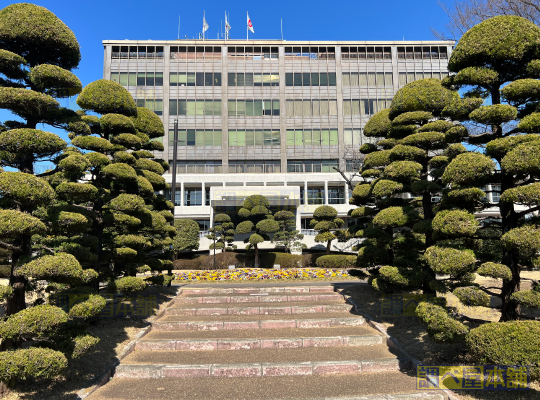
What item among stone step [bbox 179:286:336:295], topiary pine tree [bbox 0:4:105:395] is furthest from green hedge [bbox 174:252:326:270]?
topiary pine tree [bbox 0:4:105:395]

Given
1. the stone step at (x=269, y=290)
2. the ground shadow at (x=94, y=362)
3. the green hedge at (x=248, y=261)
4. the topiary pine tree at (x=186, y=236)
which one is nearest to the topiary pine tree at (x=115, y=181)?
the ground shadow at (x=94, y=362)

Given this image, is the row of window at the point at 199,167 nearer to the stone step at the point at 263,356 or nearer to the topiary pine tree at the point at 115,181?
the topiary pine tree at the point at 115,181

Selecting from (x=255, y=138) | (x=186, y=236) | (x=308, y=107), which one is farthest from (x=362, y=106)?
(x=186, y=236)

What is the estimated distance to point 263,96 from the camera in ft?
134

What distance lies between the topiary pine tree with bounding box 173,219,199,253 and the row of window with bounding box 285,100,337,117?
19.9 meters

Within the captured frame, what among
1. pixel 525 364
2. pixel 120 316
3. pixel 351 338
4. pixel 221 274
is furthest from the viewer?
pixel 221 274

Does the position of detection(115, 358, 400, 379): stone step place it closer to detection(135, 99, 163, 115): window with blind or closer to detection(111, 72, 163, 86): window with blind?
detection(135, 99, 163, 115): window with blind

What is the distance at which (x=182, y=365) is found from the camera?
741 centimetres

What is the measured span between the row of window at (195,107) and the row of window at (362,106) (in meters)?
14.8

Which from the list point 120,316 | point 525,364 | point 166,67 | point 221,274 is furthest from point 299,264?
point 166,67

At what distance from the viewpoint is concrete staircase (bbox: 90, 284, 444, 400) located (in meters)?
6.51

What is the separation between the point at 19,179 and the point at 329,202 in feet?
115

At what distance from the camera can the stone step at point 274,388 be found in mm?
6238

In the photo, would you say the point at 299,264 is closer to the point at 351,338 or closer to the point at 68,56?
the point at 351,338
